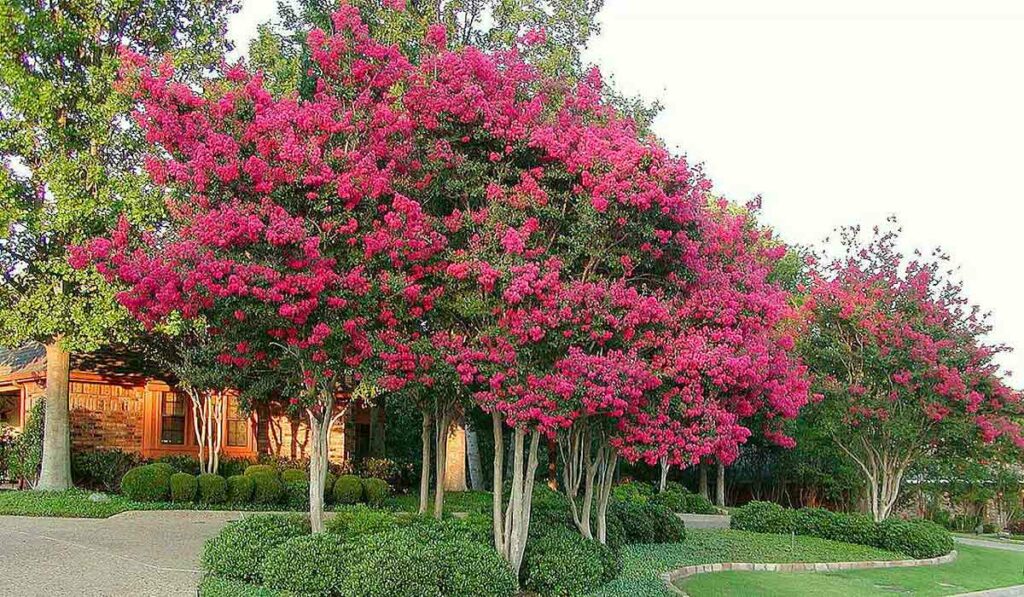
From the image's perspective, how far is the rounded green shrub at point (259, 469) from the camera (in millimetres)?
16391

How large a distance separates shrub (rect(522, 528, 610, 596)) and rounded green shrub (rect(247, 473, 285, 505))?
756 centimetres

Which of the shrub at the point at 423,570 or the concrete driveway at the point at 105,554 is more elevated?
the shrub at the point at 423,570

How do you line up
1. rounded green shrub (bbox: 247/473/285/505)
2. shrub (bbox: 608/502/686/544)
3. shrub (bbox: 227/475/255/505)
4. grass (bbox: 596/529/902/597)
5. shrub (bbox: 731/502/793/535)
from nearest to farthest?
grass (bbox: 596/529/902/597) < shrub (bbox: 608/502/686/544) < shrub (bbox: 227/475/255/505) < rounded green shrub (bbox: 247/473/285/505) < shrub (bbox: 731/502/793/535)

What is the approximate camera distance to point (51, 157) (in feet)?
48.2

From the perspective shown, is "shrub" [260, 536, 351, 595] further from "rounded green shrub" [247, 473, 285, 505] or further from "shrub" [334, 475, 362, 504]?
"shrub" [334, 475, 362, 504]

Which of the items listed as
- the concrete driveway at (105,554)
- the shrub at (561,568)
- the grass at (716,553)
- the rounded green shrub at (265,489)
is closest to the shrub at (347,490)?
the rounded green shrub at (265,489)

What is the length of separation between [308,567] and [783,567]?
7955mm

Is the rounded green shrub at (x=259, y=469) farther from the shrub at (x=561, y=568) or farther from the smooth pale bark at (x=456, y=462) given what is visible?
the shrub at (x=561, y=568)

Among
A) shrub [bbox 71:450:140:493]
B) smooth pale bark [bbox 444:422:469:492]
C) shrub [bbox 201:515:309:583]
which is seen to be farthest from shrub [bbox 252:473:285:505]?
shrub [bbox 201:515:309:583]

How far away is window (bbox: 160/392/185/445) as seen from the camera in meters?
19.1

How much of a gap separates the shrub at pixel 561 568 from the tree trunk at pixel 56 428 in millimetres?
9931

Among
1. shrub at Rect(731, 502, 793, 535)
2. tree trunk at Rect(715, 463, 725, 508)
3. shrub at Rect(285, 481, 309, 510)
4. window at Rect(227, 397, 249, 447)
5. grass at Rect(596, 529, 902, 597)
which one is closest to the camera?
grass at Rect(596, 529, 902, 597)

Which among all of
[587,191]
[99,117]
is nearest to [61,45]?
[99,117]

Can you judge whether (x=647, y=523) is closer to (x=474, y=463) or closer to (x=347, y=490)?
(x=347, y=490)
